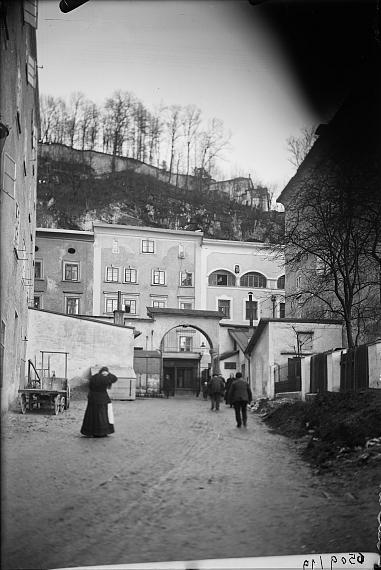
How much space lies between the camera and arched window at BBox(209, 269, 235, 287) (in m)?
2.03

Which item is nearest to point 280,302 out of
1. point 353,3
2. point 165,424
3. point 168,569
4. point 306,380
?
point 306,380

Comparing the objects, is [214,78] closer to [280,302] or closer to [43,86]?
[43,86]

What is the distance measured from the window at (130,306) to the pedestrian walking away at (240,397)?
373 mm

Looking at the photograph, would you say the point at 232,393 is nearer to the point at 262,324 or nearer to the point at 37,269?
the point at 262,324

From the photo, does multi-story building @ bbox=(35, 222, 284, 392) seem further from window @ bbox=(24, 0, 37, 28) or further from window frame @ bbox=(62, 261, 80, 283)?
window @ bbox=(24, 0, 37, 28)

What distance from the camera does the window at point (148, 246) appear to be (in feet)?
6.52

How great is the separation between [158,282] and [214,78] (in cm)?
66

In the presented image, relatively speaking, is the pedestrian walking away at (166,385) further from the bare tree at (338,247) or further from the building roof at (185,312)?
the bare tree at (338,247)

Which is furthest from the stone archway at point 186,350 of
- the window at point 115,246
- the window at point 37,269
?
the window at point 37,269

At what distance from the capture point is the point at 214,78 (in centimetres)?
203

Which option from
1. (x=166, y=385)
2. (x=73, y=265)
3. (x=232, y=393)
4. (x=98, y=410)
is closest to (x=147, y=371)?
(x=166, y=385)

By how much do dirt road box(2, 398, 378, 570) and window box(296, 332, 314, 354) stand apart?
0.36 metres

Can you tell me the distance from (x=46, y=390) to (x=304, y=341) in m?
0.89

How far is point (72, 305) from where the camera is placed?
6.27ft
